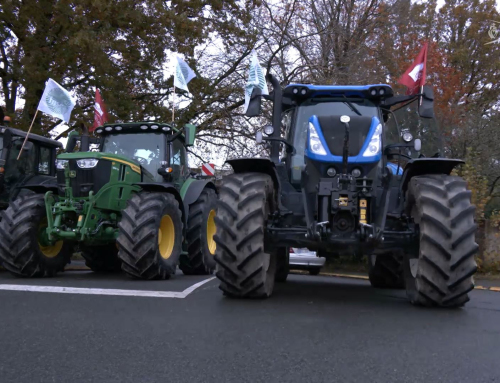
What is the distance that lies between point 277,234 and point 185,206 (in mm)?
4323

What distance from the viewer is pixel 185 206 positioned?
10125mm

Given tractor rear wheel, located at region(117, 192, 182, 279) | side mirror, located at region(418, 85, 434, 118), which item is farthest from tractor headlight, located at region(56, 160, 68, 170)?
side mirror, located at region(418, 85, 434, 118)

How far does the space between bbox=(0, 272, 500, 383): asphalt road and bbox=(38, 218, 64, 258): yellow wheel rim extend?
7.40ft

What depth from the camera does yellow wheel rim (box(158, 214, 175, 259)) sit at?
8930 mm

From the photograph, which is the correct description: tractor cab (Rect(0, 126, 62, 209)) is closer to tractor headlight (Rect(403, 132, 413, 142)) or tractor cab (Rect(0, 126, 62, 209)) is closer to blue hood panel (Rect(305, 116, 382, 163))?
blue hood panel (Rect(305, 116, 382, 163))

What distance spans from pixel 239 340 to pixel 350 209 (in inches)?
79.5

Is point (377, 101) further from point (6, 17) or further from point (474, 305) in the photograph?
point (6, 17)

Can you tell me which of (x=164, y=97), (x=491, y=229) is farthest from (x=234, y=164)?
(x=164, y=97)

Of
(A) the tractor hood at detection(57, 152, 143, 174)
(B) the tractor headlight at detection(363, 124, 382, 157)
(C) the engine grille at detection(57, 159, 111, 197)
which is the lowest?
(C) the engine grille at detection(57, 159, 111, 197)

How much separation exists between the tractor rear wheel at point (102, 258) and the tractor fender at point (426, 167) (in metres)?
5.90

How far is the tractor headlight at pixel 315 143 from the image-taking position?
612 cm

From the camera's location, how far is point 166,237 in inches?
361

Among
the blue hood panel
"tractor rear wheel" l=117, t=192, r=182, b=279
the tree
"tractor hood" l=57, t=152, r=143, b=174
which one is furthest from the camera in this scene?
the tree

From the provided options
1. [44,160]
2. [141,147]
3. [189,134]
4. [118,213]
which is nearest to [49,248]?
[118,213]
